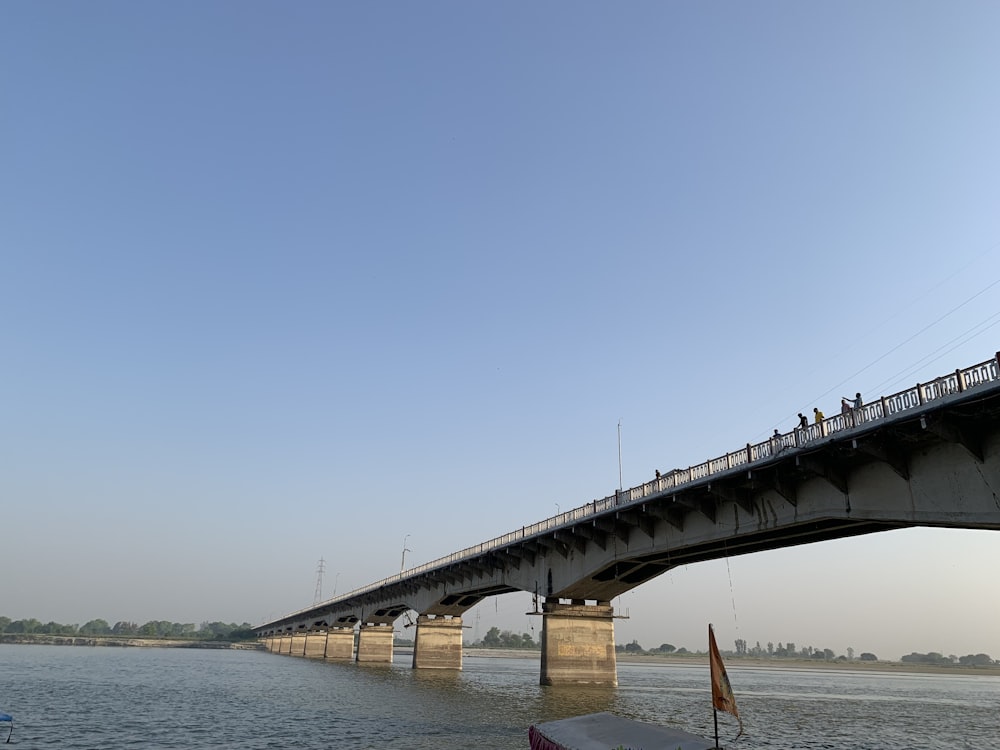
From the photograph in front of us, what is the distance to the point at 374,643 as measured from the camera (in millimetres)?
102312

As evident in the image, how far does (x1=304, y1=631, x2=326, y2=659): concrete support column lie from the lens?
13070 centimetres

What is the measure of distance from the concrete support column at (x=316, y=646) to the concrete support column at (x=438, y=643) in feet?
194

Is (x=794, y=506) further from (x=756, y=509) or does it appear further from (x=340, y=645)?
(x=340, y=645)

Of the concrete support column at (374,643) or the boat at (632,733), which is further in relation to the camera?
the concrete support column at (374,643)

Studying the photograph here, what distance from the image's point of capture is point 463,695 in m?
46.3

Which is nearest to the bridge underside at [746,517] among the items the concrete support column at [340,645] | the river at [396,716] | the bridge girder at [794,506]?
the bridge girder at [794,506]

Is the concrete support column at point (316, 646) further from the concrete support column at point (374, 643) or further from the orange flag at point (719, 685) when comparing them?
the orange flag at point (719, 685)

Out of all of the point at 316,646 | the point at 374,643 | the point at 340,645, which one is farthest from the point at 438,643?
the point at 316,646

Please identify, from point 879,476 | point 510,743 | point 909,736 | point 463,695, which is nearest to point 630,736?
point 510,743

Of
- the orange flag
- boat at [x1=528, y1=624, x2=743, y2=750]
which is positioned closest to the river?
boat at [x1=528, y1=624, x2=743, y2=750]

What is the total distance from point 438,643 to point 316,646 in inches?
2597

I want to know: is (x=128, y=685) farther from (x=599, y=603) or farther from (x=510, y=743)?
(x=510, y=743)

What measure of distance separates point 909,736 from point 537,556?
87.7ft

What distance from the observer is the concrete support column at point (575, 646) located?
47969mm
